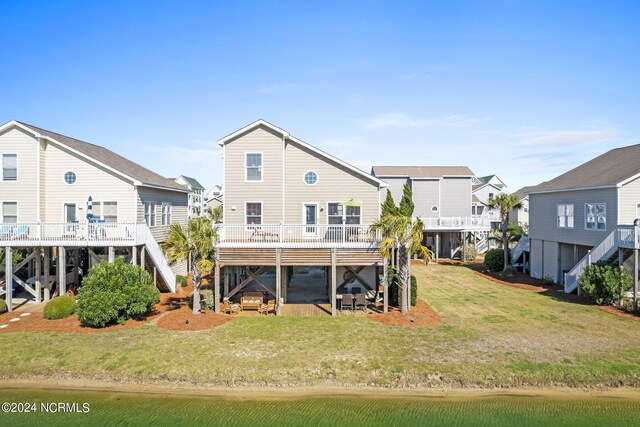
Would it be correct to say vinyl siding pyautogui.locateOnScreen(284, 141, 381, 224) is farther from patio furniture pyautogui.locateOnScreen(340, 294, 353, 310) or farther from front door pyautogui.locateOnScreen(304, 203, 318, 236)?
patio furniture pyautogui.locateOnScreen(340, 294, 353, 310)

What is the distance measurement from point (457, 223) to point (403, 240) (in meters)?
21.3

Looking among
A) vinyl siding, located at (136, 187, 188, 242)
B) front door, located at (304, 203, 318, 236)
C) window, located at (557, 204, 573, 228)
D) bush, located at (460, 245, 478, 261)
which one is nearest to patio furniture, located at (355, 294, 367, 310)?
front door, located at (304, 203, 318, 236)

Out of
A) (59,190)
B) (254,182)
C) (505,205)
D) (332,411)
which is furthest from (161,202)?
(505,205)

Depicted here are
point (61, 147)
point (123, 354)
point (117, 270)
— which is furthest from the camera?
point (61, 147)

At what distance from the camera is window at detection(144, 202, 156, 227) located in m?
23.2

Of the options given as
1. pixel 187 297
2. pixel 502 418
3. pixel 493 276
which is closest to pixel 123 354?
pixel 187 297

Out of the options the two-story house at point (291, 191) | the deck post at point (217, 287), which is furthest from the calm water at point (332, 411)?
the two-story house at point (291, 191)

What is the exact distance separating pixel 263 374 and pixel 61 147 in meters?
17.8

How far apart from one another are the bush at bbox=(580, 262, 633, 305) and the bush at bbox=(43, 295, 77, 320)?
24.5m

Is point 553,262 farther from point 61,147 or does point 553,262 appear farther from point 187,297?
point 61,147

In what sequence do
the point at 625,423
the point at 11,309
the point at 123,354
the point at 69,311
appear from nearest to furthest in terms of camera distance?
1. the point at 625,423
2. the point at 123,354
3. the point at 69,311
4. the point at 11,309

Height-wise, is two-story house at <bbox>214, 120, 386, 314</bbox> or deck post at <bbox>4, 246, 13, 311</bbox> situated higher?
two-story house at <bbox>214, 120, 386, 314</bbox>

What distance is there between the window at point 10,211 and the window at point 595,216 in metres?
31.9

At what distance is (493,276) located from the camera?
2967 cm
